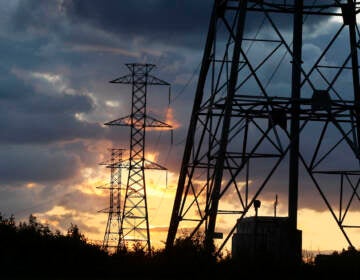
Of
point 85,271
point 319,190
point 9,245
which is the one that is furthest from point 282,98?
point 9,245

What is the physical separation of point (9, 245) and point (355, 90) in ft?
48.8

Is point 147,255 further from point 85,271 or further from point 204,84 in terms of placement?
point 204,84

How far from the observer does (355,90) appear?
33.9 meters

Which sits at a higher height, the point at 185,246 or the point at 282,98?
the point at 282,98

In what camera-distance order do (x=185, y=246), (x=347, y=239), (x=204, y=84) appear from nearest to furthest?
(x=185, y=246), (x=347, y=239), (x=204, y=84)

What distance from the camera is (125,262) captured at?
29281 millimetres

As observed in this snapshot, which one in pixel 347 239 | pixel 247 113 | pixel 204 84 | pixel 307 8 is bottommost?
pixel 347 239

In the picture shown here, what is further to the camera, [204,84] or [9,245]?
[204,84]

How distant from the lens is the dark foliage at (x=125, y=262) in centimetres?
2669

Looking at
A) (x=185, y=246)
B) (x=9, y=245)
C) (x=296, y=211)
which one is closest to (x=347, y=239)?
(x=296, y=211)

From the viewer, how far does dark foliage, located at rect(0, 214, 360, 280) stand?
26.7m

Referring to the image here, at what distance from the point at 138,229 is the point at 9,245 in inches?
1126

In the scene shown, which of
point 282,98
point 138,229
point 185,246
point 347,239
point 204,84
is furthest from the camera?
point 138,229

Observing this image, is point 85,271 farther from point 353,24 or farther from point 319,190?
point 353,24
